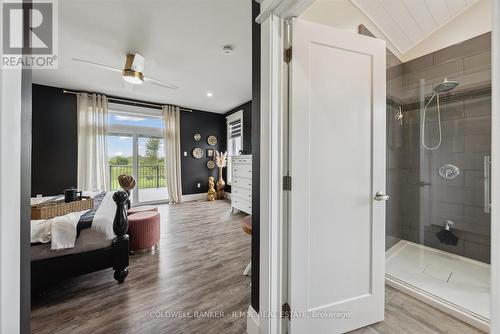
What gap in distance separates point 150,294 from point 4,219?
1.53 m

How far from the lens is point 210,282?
76.6 inches

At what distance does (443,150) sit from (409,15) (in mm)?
1639

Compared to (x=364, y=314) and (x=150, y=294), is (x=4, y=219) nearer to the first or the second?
(x=150, y=294)

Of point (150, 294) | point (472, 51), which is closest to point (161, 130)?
point (150, 294)

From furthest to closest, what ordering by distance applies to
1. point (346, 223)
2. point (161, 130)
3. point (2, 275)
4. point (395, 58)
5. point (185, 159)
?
point (185, 159), point (161, 130), point (395, 58), point (346, 223), point (2, 275)

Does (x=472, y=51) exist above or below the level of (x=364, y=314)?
above

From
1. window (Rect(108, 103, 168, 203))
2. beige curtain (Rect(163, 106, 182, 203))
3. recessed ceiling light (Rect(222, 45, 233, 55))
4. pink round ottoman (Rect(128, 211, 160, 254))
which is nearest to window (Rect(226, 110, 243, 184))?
beige curtain (Rect(163, 106, 182, 203))

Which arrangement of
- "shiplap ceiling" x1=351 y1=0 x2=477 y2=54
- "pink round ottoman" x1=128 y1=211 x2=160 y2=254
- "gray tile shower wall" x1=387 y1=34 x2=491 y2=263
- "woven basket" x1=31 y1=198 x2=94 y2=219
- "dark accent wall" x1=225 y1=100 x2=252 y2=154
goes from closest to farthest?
1. "woven basket" x1=31 y1=198 x2=94 y2=219
2. "shiplap ceiling" x1=351 y1=0 x2=477 y2=54
3. "gray tile shower wall" x1=387 y1=34 x2=491 y2=263
4. "pink round ottoman" x1=128 y1=211 x2=160 y2=254
5. "dark accent wall" x1=225 y1=100 x2=252 y2=154

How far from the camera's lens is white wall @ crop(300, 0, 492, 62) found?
1507 millimetres

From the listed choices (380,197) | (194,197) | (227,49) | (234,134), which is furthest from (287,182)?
(194,197)

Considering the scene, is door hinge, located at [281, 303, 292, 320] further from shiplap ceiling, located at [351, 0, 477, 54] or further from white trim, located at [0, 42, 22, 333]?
shiplap ceiling, located at [351, 0, 477, 54]

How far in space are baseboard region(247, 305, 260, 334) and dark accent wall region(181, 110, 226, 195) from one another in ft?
15.8

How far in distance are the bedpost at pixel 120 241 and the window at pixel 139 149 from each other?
11.9 feet

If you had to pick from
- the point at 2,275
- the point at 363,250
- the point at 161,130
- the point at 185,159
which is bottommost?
the point at 363,250
